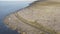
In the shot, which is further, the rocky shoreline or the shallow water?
the shallow water

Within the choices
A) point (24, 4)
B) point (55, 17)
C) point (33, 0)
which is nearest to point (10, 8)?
point (24, 4)

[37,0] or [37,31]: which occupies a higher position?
[37,0]

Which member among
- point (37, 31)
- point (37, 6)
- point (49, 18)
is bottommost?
point (37, 31)

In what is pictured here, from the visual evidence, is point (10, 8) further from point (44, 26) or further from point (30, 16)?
point (44, 26)

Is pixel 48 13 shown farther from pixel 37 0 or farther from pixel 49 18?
pixel 37 0

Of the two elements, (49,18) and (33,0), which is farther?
(33,0)

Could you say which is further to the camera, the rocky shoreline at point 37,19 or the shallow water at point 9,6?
the shallow water at point 9,6

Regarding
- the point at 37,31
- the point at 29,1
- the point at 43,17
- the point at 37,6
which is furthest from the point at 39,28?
the point at 29,1

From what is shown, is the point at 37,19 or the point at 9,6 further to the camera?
the point at 9,6

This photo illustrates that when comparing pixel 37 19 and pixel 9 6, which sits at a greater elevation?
pixel 9 6
